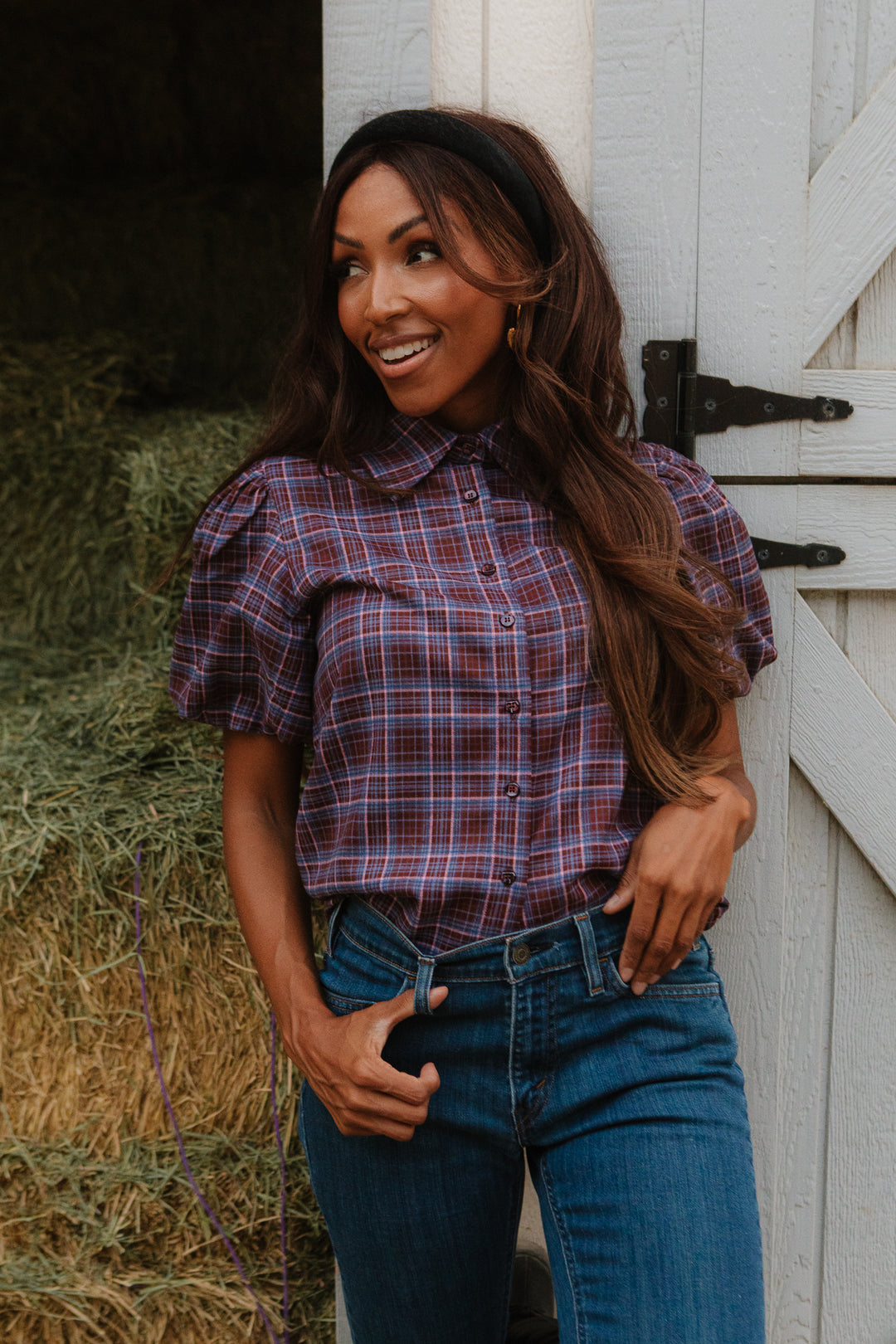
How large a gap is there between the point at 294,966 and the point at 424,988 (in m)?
0.17

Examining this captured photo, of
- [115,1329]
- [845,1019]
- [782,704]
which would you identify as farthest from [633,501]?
[115,1329]

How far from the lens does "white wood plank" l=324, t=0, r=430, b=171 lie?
131cm

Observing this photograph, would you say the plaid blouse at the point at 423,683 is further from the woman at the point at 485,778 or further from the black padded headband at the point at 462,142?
the black padded headband at the point at 462,142

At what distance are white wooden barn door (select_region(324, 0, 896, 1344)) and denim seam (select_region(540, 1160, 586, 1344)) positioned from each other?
46 centimetres

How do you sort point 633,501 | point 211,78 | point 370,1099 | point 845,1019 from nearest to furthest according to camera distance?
point 370,1099 → point 633,501 → point 845,1019 → point 211,78

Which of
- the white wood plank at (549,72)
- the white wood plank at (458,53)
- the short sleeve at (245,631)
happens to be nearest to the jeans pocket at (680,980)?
the short sleeve at (245,631)

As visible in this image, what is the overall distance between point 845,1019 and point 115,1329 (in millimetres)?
1004

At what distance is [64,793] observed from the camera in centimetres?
179

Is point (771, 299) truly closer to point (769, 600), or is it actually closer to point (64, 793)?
point (769, 600)

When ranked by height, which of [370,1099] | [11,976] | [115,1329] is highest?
[370,1099]

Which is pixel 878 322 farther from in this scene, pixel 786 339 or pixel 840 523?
pixel 840 523

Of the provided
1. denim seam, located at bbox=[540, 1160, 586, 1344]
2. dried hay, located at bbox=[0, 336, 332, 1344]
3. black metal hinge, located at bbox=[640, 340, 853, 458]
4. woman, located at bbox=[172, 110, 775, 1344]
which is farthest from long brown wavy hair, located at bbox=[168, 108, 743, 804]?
dried hay, located at bbox=[0, 336, 332, 1344]

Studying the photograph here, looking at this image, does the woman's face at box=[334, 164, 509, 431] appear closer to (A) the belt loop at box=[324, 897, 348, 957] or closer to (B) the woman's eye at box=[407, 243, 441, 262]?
(B) the woman's eye at box=[407, 243, 441, 262]

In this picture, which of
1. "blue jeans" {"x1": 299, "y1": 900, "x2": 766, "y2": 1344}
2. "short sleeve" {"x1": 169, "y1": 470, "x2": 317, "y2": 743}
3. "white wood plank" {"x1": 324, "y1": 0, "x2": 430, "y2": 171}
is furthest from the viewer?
"white wood plank" {"x1": 324, "y1": 0, "x2": 430, "y2": 171}
